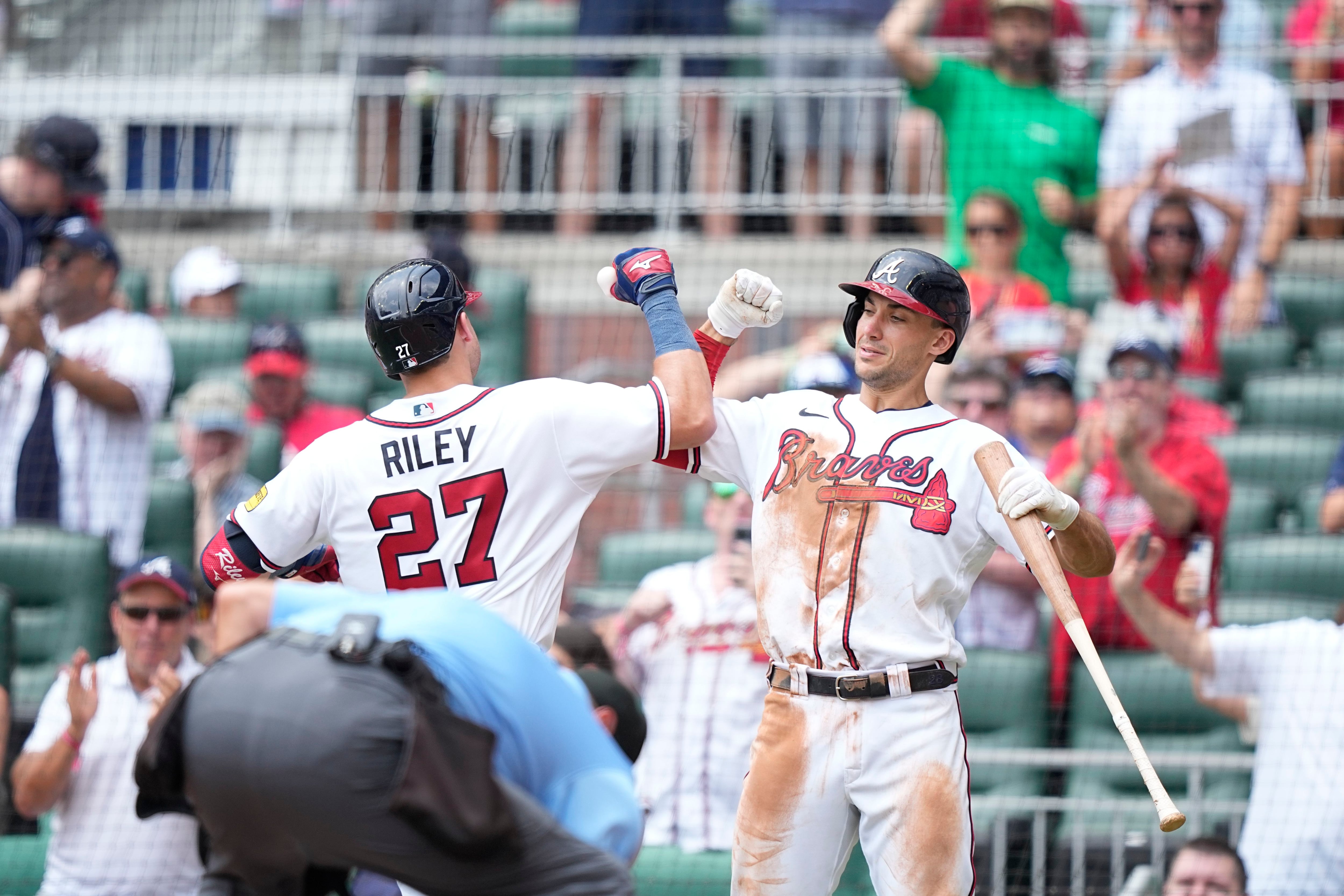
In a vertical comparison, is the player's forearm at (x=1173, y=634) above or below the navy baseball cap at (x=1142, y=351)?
below

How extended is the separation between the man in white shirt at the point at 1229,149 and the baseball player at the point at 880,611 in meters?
3.78

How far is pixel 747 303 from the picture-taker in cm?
342

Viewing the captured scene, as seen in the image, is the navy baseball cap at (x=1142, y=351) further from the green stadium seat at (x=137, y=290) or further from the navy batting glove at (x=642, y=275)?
the green stadium seat at (x=137, y=290)

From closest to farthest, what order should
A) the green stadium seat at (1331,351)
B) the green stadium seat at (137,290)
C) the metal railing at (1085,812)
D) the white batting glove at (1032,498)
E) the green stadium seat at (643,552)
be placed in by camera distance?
the white batting glove at (1032,498) < the metal railing at (1085,812) < the green stadium seat at (643,552) < the green stadium seat at (1331,351) < the green stadium seat at (137,290)

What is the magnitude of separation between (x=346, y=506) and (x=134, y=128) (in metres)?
6.59

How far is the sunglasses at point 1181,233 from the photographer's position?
652 cm

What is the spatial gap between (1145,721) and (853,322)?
2355 mm

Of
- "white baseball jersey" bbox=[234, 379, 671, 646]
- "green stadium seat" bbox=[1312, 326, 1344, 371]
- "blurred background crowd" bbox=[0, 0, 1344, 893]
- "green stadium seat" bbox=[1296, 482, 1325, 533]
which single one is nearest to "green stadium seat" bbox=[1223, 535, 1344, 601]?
"blurred background crowd" bbox=[0, 0, 1344, 893]

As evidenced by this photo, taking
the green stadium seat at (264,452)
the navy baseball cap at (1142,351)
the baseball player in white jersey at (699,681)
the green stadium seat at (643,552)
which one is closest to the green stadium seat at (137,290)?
the green stadium seat at (264,452)

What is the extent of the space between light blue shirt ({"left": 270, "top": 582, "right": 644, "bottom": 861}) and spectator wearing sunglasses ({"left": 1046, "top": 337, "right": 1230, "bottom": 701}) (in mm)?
3089

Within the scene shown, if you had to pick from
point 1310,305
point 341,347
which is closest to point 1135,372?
point 1310,305

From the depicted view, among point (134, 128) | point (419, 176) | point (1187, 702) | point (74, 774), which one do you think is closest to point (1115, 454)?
point (1187, 702)

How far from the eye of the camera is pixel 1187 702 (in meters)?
5.25

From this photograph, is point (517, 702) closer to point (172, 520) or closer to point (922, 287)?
point (922, 287)
